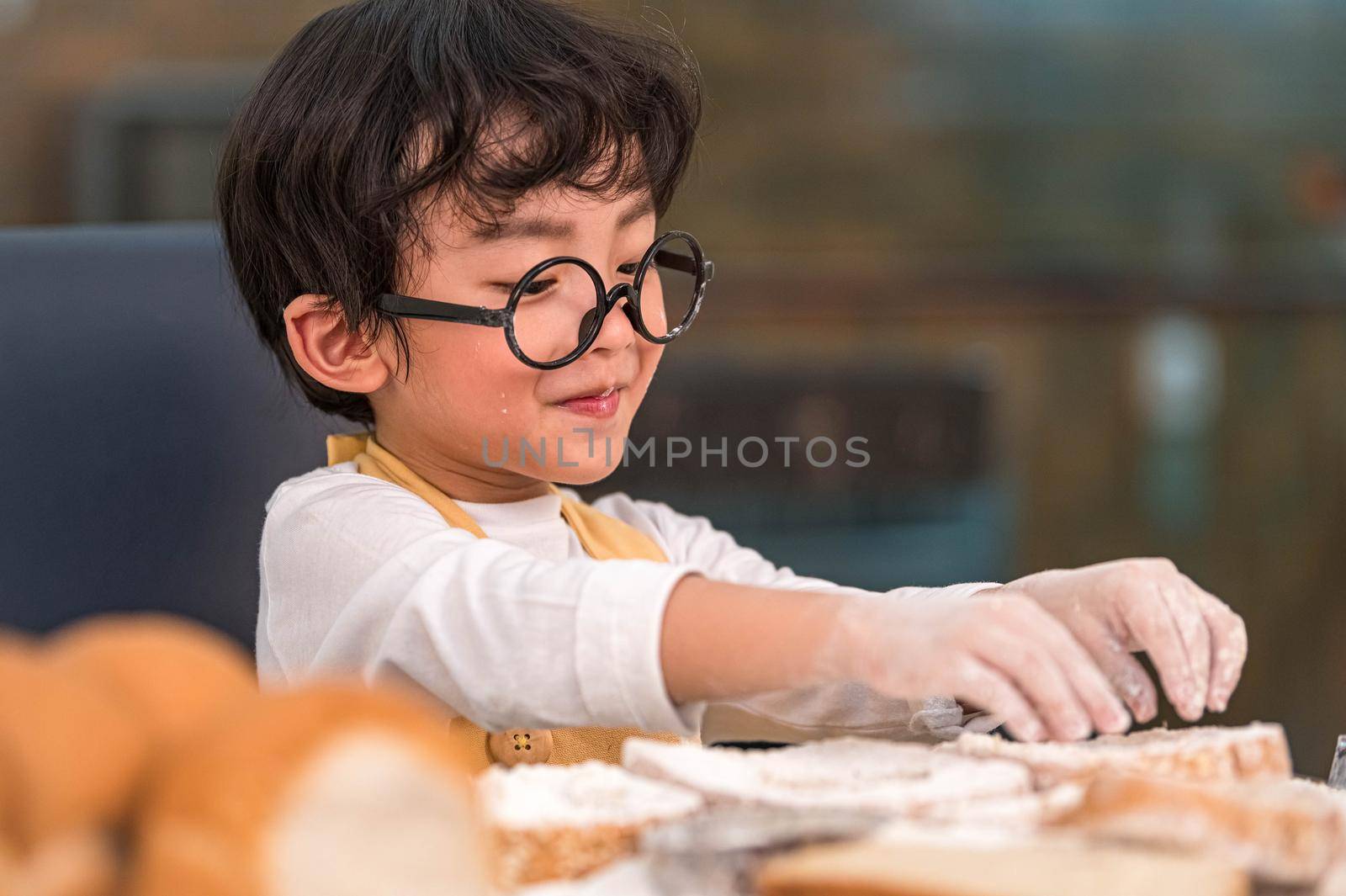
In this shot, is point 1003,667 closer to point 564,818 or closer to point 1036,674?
point 1036,674

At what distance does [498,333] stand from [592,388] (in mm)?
76

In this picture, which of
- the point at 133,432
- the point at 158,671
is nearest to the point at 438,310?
the point at 133,432

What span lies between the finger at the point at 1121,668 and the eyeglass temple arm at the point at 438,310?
41cm

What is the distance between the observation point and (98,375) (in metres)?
1.17

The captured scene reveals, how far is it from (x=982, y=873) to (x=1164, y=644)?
40 cm

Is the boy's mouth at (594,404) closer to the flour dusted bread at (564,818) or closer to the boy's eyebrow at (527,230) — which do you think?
the boy's eyebrow at (527,230)

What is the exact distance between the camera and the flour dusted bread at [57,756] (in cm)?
32

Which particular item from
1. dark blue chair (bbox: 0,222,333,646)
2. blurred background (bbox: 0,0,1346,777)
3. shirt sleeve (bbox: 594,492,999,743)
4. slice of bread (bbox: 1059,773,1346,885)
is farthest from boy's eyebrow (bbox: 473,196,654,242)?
blurred background (bbox: 0,0,1346,777)

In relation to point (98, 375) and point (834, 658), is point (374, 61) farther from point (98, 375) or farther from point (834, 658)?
point (834, 658)

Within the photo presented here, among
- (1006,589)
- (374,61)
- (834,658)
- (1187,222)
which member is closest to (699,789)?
(834,658)

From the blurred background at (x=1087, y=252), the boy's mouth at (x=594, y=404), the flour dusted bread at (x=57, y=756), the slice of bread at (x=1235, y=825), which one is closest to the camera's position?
the flour dusted bread at (x=57, y=756)

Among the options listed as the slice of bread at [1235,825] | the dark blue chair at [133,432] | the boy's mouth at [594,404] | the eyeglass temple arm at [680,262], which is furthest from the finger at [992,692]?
the dark blue chair at [133,432]

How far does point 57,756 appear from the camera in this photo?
319mm

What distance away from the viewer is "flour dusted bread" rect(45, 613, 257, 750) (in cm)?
35
